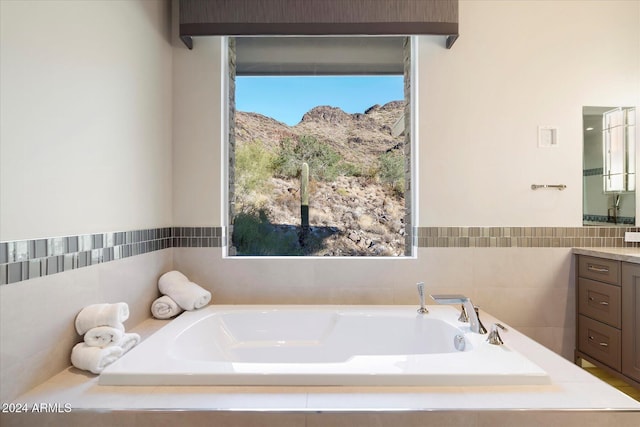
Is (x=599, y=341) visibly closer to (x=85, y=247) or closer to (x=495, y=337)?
(x=495, y=337)

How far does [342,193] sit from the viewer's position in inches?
107

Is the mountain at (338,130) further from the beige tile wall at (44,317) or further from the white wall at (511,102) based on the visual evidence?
the beige tile wall at (44,317)

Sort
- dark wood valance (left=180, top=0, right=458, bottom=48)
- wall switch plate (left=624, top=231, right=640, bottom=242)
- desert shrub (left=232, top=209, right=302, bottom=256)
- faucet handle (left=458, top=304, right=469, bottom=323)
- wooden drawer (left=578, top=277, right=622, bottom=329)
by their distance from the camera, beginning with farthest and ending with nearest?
desert shrub (left=232, top=209, right=302, bottom=256)
wall switch plate (left=624, top=231, right=640, bottom=242)
dark wood valance (left=180, top=0, right=458, bottom=48)
wooden drawer (left=578, top=277, right=622, bottom=329)
faucet handle (left=458, top=304, right=469, bottom=323)

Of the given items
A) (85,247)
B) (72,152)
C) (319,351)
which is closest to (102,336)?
(85,247)

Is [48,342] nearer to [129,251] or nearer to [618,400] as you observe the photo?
[129,251]

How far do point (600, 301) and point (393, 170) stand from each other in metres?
1.50

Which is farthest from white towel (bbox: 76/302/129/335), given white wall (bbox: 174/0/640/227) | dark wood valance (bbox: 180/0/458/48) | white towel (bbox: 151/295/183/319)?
dark wood valance (bbox: 180/0/458/48)

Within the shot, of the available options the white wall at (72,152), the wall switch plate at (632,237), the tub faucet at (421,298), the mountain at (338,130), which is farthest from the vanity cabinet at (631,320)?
the white wall at (72,152)

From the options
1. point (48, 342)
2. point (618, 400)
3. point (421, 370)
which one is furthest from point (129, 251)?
point (618, 400)

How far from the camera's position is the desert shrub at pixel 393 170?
8.89 feet

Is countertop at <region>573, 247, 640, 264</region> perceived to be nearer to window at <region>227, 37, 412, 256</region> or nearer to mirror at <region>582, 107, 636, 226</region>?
mirror at <region>582, 107, 636, 226</region>

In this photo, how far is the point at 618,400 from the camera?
1.24m

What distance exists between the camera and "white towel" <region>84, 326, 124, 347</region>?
1543 mm

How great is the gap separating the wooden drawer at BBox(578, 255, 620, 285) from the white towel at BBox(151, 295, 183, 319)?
99.7 inches
